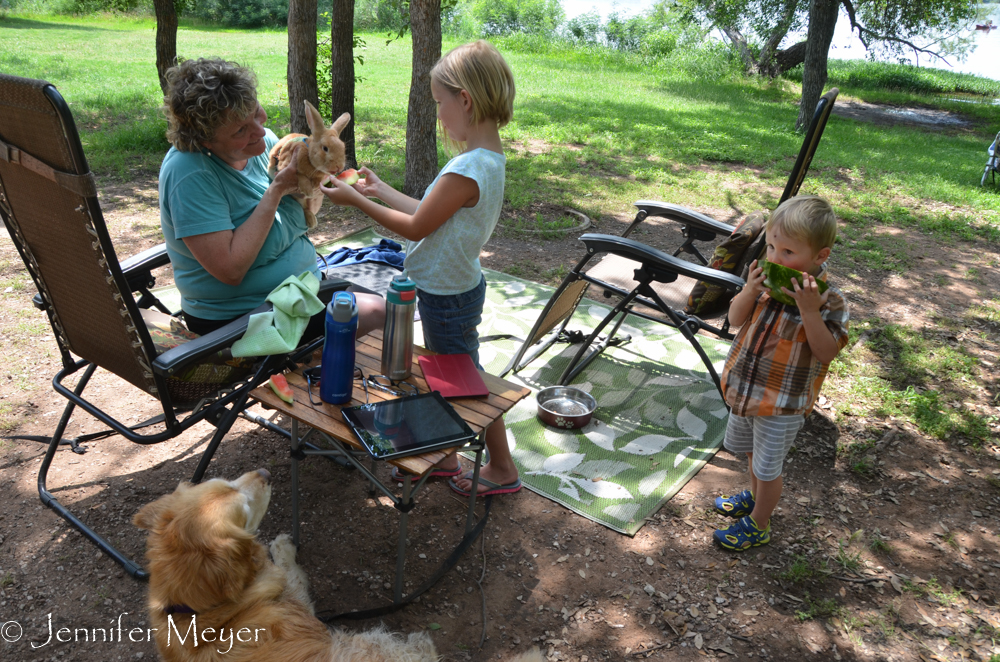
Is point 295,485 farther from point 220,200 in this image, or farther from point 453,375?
point 220,200

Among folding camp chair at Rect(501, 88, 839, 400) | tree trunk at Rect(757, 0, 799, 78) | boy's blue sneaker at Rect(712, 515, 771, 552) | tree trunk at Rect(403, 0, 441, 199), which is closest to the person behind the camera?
boy's blue sneaker at Rect(712, 515, 771, 552)

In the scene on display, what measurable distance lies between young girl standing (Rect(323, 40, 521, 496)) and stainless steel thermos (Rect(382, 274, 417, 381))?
0.18 meters

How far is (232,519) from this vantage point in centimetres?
168

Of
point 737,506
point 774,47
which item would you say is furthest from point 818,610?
point 774,47

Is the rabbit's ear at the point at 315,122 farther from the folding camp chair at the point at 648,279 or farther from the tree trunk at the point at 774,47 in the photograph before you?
the tree trunk at the point at 774,47

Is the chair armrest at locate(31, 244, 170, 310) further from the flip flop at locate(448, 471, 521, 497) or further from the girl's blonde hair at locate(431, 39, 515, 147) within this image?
the flip flop at locate(448, 471, 521, 497)

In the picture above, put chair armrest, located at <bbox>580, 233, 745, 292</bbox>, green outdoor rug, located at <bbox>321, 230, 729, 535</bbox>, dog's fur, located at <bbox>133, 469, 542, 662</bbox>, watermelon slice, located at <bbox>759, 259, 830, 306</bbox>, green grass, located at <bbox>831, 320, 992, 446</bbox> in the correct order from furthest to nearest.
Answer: green grass, located at <bbox>831, 320, 992, 446</bbox>
chair armrest, located at <bbox>580, 233, 745, 292</bbox>
green outdoor rug, located at <bbox>321, 230, 729, 535</bbox>
watermelon slice, located at <bbox>759, 259, 830, 306</bbox>
dog's fur, located at <bbox>133, 469, 542, 662</bbox>

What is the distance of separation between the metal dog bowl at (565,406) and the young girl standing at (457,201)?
0.75 m

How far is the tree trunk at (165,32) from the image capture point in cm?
710

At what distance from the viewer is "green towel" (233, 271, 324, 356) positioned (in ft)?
7.40

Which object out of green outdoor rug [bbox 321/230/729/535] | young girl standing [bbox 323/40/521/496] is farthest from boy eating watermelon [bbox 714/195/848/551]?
young girl standing [bbox 323/40/521/496]

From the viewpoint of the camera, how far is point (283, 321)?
2305 millimetres

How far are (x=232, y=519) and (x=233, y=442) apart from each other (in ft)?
4.90

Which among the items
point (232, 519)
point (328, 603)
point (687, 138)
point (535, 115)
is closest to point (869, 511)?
point (328, 603)
